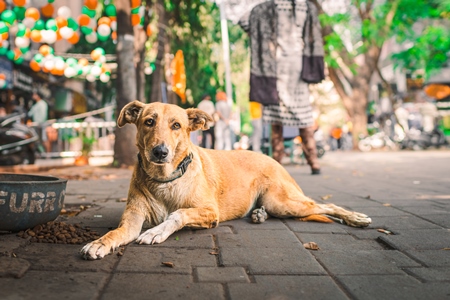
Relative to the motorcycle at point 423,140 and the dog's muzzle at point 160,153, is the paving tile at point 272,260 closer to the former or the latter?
the dog's muzzle at point 160,153

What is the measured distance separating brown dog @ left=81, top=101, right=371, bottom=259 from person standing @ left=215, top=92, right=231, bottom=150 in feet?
28.9

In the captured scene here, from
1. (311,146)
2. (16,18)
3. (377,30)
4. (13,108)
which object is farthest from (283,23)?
(13,108)

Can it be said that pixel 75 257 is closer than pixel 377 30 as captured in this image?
Yes

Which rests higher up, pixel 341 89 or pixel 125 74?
pixel 341 89

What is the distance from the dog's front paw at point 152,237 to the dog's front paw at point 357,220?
1.62 meters

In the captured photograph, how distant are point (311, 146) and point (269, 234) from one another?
4.70 metres

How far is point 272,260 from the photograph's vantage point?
2551 millimetres

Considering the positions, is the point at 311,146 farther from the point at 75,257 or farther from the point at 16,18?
the point at 16,18

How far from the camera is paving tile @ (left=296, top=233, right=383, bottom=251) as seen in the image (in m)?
2.87

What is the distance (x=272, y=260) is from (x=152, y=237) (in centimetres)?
86

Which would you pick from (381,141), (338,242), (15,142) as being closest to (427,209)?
(338,242)

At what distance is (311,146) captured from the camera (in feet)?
25.4

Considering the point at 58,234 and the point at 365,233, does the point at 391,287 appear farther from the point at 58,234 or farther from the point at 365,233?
the point at 58,234

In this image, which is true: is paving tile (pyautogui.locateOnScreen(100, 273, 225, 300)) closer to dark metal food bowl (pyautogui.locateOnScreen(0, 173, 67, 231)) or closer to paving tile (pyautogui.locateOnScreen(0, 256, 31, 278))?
paving tile (pyautogui.locateOnScreen(0, 256, 31, 278))
